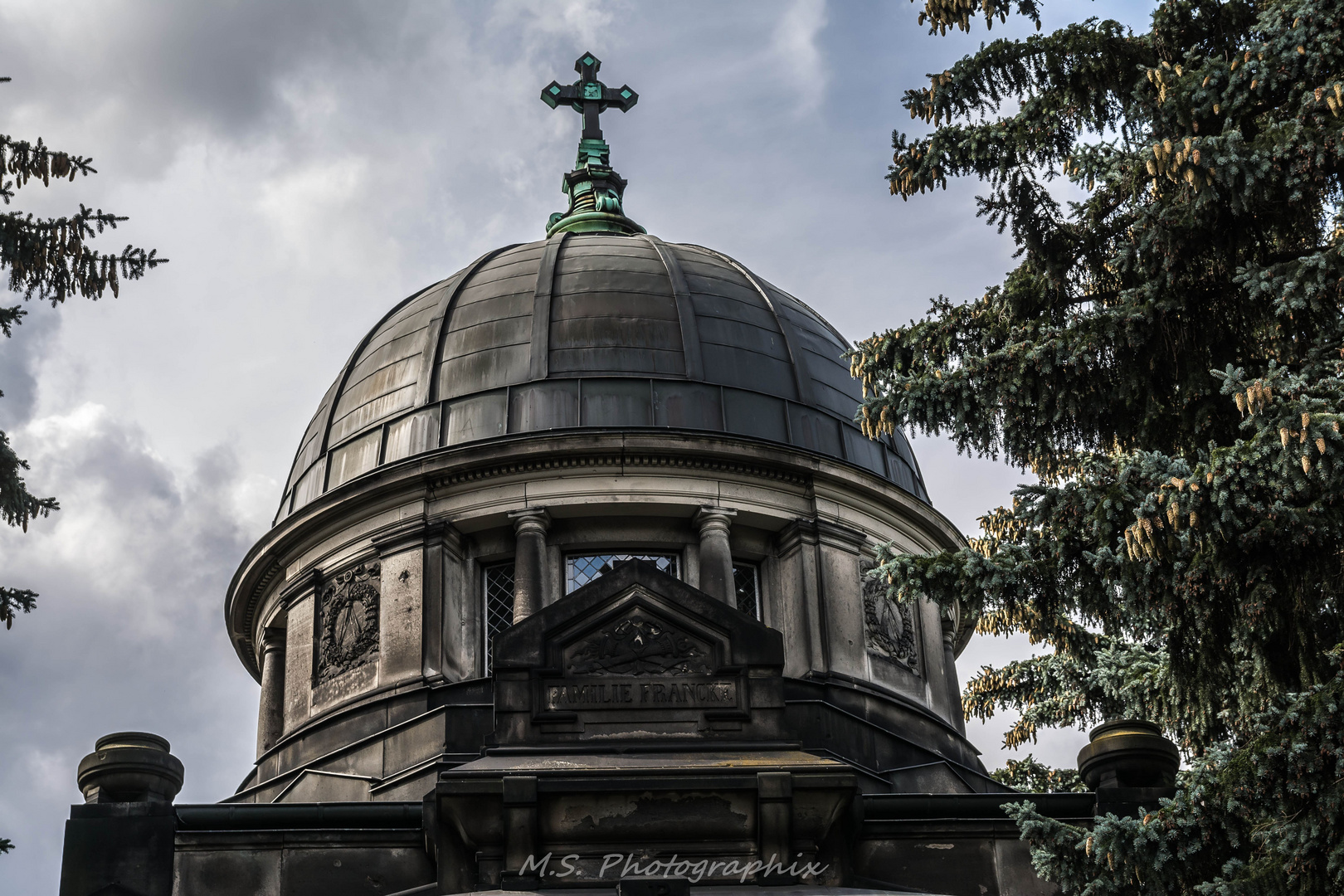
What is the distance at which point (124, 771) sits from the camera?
1434cm

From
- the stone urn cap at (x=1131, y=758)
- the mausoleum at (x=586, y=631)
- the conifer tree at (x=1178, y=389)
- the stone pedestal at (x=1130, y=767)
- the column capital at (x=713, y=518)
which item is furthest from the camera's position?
the column capital at (x=713, y=518)

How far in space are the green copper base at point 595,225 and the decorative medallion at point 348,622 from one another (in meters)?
9.50

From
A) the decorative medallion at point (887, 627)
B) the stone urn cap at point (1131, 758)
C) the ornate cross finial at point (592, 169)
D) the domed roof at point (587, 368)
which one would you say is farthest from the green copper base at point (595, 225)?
the stone urn cap at point (1131, 758)

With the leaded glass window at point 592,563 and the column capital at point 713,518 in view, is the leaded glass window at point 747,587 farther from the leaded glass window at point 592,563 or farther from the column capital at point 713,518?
the leaded glass window at point 592,563

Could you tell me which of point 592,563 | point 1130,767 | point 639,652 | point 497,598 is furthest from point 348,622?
point 1130,767

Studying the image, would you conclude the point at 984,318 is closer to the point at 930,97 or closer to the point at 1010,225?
the point at 1010,225

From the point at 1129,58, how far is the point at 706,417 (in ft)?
32.5

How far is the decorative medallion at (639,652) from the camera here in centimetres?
1389

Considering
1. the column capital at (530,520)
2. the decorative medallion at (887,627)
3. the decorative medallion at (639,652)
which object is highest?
the column capital at (530,520)

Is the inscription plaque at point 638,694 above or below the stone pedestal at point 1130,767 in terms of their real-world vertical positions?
above

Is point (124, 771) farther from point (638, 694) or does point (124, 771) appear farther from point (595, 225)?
point (595, 225)

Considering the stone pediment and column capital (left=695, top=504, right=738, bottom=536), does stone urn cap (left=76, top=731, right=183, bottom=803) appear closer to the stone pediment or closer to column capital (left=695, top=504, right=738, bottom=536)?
the stone pediment

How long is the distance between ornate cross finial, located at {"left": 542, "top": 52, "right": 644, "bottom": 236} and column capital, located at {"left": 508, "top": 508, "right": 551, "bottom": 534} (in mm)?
9133

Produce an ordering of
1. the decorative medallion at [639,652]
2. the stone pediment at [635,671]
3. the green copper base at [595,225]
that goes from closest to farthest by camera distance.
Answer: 1. the stone pediment at [635,671]
2. the decorative medallion at [639,652]
3. the green copper base at [595,225]
